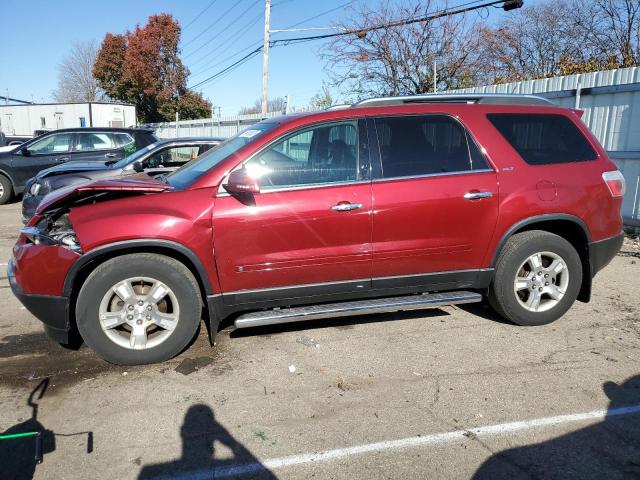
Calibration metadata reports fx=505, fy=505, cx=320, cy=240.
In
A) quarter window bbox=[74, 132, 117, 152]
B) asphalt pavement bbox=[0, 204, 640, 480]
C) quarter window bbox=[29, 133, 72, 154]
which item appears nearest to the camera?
asphalt pavement bbox=[0, 204, 640, 480]

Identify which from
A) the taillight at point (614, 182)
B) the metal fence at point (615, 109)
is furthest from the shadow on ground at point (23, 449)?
the metal fence at point (615, 109)

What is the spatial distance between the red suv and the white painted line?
1.24 metres

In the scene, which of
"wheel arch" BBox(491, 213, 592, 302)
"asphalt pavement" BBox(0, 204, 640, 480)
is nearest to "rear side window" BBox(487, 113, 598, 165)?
"wheel arch" BBox(491, 213, 592, 302)

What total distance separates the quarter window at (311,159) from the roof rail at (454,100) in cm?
38

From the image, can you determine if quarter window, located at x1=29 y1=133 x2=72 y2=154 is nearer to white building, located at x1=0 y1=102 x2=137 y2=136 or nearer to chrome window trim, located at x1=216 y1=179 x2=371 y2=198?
chrome window trim, located at x1=216 y1=179 x2=371 y2=198

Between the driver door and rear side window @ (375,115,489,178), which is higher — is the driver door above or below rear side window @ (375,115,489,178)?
below

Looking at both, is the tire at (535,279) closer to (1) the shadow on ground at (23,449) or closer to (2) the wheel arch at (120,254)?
(2) the wheel arch at (120,254)

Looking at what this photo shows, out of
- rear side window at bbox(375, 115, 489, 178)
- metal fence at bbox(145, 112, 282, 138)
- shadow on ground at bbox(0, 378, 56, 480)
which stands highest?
metal fence at bbox(145, 112, 282, 138)

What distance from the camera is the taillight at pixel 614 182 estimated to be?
14.8ft

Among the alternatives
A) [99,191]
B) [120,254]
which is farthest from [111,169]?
[120,254]

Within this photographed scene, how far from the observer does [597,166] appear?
4512 mm

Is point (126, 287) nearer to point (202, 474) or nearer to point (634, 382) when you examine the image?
point (202, 474)

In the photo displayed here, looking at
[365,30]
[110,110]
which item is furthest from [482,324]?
[110,110]

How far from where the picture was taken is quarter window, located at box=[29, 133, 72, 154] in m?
12.2
